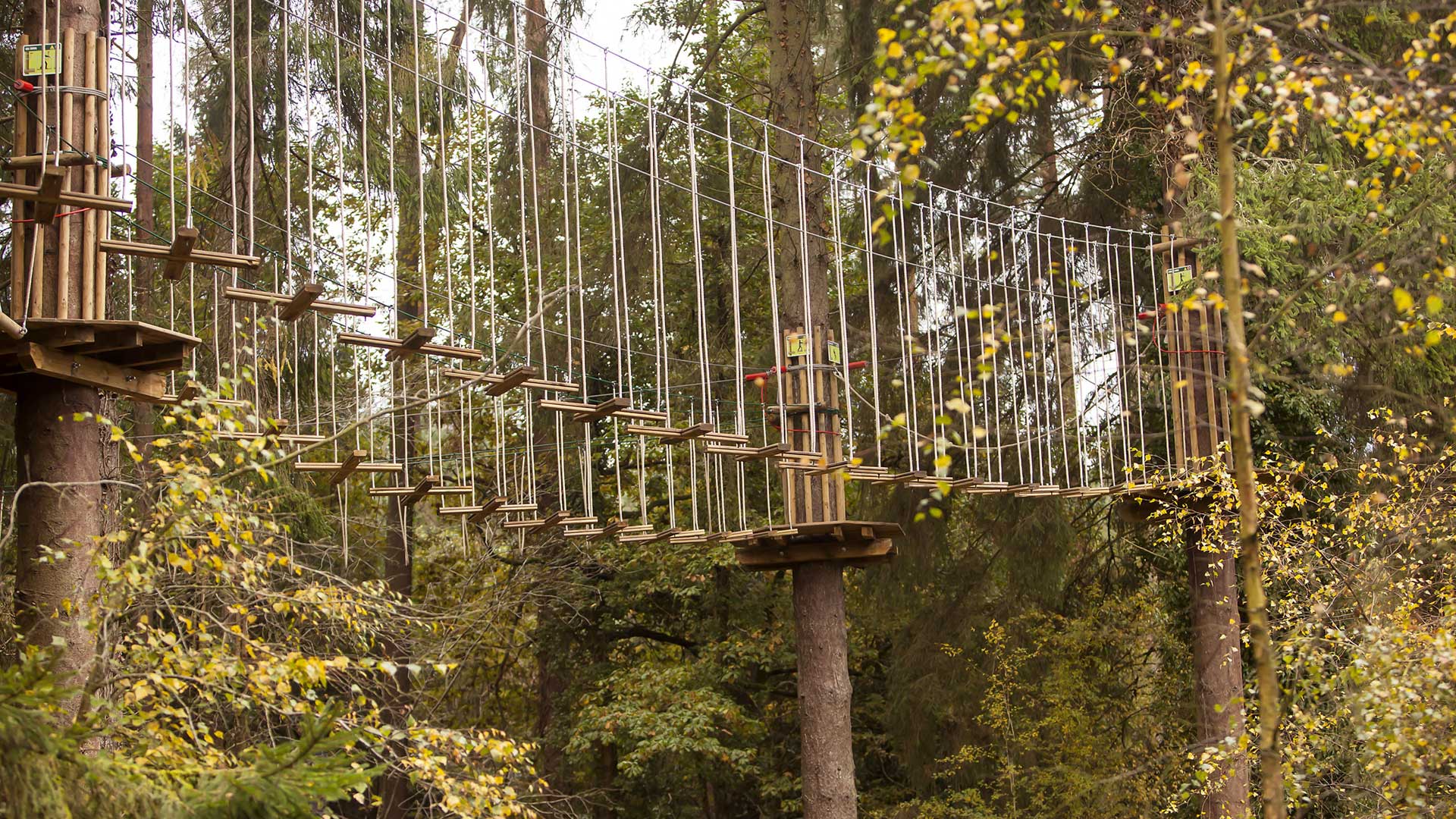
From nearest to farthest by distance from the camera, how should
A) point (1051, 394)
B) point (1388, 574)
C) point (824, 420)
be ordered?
point (1388, 574) → point (824, 420) → point (1051, 394)

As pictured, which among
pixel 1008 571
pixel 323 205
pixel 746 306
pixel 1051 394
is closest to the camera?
pixel 1008 571

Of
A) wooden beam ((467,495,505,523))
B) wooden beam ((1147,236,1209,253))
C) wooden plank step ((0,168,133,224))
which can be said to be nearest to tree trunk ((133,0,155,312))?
wooden beam ((467,495,505,523))

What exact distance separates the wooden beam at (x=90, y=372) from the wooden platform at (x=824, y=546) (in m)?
3.21

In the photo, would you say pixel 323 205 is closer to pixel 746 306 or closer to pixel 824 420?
pixel 746 306

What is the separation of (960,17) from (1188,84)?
0.61 meters

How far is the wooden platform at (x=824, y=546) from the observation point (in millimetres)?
7238

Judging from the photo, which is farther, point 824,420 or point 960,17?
point 824,420

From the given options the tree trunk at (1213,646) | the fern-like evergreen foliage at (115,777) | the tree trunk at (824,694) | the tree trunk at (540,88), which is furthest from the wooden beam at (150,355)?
the tree trunk at (540,88)

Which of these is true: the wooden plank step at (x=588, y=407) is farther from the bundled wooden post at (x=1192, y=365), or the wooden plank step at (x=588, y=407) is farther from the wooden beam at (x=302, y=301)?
the bundled wooden post at (x=1192, y=365)

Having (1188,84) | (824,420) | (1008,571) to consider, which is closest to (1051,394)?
(1008,571)

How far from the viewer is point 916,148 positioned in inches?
130

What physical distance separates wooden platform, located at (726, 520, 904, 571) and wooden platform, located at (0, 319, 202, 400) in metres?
3.24

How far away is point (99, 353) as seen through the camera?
4.65 metres

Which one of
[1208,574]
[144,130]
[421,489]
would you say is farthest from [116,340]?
[1208,574]
